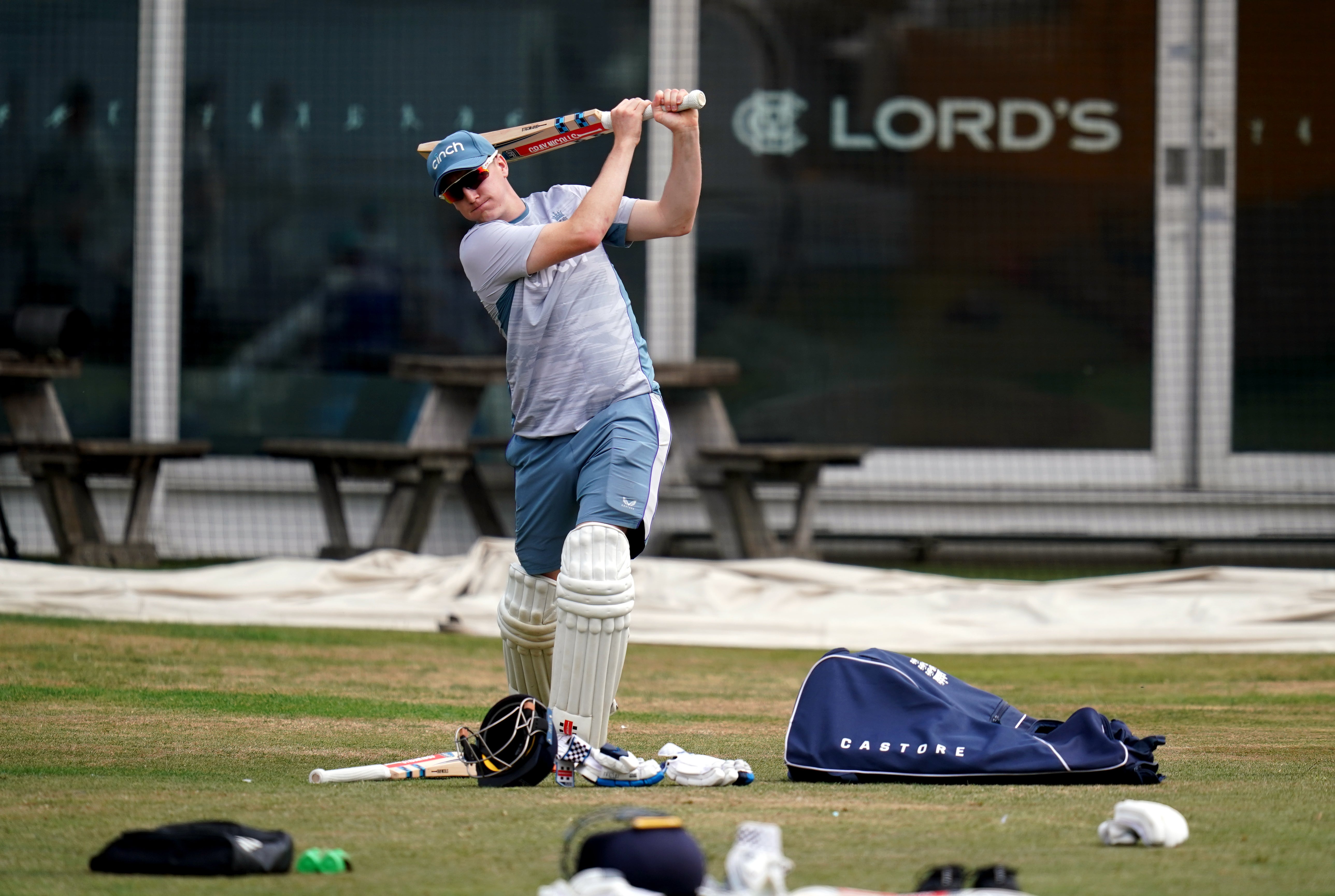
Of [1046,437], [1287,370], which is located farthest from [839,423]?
[1287,370]

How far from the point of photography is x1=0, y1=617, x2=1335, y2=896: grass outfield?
248cm

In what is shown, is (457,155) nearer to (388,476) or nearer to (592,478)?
(592,478)

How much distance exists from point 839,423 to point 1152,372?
1.87 m

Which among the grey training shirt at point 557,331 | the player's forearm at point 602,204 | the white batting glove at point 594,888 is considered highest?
the player's forearm at point 602,204

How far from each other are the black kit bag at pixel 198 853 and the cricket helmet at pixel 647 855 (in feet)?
1.46

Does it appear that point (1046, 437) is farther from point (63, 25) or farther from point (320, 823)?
point (320, 823)

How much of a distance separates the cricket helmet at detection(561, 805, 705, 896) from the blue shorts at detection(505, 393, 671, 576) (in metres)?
1.28

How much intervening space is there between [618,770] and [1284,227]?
7572 millimetres

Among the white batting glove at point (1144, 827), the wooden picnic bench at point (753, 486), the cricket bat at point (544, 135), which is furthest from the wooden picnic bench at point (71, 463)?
the white batting glove at point (1144, 827)

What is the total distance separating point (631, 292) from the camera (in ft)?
31.7

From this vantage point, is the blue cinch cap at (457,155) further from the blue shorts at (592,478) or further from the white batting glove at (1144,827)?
the white batting glove at (1144,827)

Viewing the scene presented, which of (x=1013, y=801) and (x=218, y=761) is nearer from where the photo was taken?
(x=1013, y=801)

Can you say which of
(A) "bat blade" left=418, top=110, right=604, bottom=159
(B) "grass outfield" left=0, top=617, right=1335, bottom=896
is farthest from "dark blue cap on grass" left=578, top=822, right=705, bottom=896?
(A) "bat blade" left=418, top=110, right=604, bottom=159

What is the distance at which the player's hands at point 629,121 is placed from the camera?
383 cm
